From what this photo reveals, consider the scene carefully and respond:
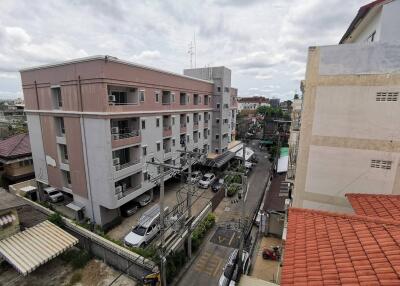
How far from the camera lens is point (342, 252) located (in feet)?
18.6

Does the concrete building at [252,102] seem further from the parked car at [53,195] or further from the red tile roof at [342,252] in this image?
the red tile roof at [342,252]

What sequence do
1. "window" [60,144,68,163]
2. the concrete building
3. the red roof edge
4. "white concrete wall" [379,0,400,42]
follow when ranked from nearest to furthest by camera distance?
"white concrete wall" [379,0,400,42]
the red roof edge
"window" [60,144,68,163]
the concrete building

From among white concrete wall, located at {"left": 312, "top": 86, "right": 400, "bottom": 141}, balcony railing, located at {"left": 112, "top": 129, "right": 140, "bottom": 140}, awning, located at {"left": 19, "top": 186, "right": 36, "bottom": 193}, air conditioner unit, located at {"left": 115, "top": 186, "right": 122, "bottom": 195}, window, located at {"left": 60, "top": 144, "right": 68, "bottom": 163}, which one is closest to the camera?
white concrete wall, located at {"left": 312, "top": 86, "right": 400, "bottom": 141}

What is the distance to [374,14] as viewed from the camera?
1183 centimetres

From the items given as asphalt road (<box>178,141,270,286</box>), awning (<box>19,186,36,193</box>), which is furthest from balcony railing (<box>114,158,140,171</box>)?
awning (<box>19,186,36,193</box>)

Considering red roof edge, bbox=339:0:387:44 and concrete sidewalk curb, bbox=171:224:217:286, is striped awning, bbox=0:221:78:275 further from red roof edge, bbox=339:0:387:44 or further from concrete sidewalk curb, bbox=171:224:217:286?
red roof edge, bbox=339:0:387:44

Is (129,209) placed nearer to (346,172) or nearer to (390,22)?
(346,172)

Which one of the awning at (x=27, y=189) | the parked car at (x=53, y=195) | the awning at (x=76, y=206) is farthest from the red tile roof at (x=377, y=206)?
the awning at (x=27, y=189)

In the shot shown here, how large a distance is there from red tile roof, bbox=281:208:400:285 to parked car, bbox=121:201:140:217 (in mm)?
18003

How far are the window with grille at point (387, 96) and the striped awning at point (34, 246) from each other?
57.3 feet

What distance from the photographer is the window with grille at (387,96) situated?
373 inches

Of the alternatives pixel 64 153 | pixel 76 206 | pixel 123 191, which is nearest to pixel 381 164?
pixel 123 191

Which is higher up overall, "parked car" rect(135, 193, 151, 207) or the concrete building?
the concrete building

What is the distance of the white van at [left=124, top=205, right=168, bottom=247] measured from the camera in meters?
16.6
